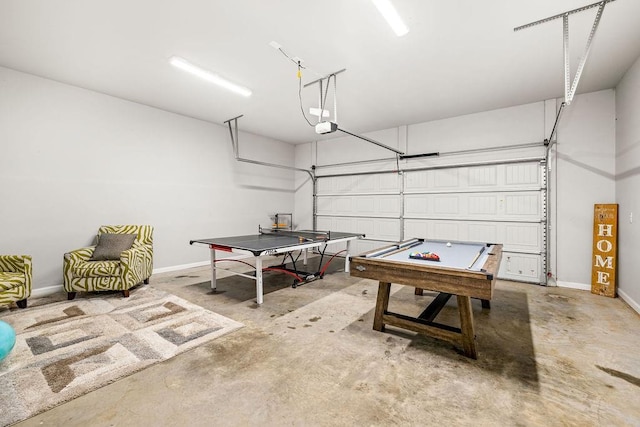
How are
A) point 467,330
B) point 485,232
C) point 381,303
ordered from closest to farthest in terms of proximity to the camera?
1. point 467,330
2. point 381,303
3. point 485,232

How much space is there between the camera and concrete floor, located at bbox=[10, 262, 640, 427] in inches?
64.3

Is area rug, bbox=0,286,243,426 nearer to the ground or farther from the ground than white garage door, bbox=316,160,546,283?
nearer to the ground

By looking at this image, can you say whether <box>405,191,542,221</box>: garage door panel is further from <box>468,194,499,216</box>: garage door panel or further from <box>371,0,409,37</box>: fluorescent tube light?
<box>371,0,409,37</box>: fluorescent tube light

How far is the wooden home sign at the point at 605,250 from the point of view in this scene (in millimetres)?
3875

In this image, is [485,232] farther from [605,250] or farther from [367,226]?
[367,226]

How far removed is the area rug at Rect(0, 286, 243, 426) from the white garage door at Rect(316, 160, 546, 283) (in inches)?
167

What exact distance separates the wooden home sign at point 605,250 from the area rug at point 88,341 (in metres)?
5.01

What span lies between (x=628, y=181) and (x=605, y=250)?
1025 mm

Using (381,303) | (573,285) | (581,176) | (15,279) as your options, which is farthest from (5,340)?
(581,176)

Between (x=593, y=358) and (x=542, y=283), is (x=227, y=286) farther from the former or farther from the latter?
(x=542, y=283)

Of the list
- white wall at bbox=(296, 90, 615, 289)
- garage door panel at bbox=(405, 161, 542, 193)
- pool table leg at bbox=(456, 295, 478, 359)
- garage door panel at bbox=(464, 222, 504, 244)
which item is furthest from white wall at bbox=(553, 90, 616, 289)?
pool table leg at bbox=(456, 295, 478, 359)

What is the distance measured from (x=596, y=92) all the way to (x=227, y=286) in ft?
21.0

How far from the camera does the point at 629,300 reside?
346 cm

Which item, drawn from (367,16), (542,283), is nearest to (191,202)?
(367,16)
